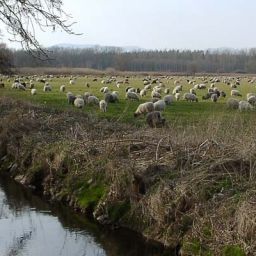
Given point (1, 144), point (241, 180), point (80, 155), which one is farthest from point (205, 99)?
point (241, 180)

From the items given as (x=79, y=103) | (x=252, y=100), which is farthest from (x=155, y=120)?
(x=252, y=100)

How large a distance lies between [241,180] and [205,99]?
3100cm

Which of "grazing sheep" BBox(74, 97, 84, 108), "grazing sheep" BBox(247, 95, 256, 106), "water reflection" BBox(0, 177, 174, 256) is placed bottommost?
"water reflection" BBox(0, 177, 174, 256)

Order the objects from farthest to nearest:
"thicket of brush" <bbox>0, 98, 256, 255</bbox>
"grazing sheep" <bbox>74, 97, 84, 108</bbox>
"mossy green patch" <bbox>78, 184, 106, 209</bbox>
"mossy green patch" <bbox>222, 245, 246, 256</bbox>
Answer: "grazing sheep" <bbox>74, 97, 84, 108</bbox> → "mossy green patch" <bbox>78, 184, 106, 209</bbox> → "thicket of brush" <bbox>0, 98, 256, 255</bbox> → "mossy green patch" <bbox>222, 245, 246, 256</bbox>

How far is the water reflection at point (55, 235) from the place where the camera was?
13.6 meters

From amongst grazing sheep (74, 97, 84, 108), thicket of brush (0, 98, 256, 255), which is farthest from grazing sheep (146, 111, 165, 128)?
grazing sheep (74, 97, 84, 108)

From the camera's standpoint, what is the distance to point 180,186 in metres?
13.8

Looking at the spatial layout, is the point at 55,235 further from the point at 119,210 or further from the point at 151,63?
the point at 151,63

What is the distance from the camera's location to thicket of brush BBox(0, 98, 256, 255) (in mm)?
12086

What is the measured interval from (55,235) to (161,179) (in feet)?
11.1

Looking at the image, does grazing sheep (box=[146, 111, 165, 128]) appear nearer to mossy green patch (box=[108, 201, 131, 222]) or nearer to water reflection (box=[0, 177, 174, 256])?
water reflection (box=[0, 177, 174, 256])

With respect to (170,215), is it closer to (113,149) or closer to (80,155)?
(113,149)

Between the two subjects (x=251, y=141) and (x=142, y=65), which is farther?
(x=142, y=65)

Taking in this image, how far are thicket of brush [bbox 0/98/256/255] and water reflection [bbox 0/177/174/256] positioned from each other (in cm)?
45
